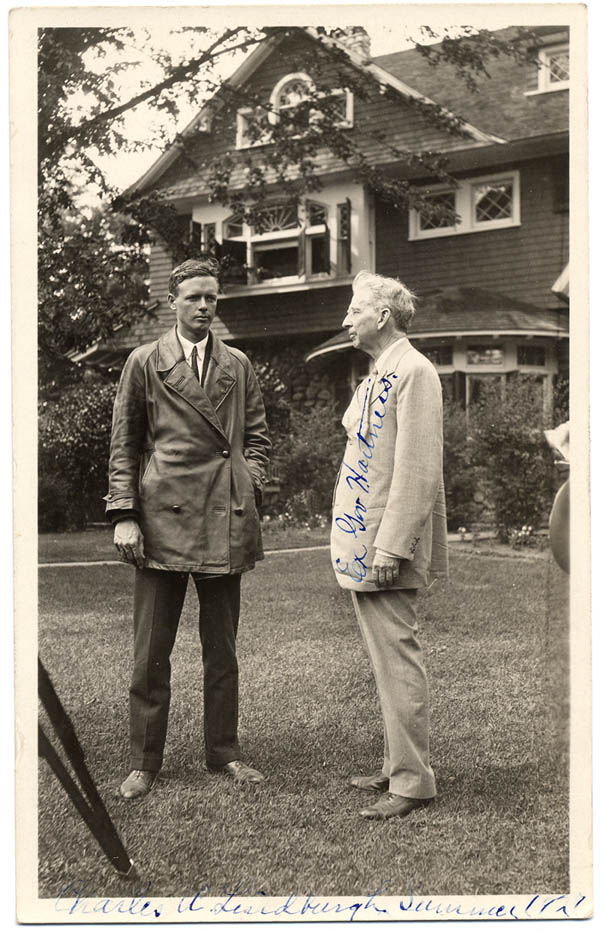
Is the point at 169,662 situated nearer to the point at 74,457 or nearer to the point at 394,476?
the point at 394,476

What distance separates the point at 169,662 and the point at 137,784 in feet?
1.68

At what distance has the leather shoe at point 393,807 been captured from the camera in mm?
3488

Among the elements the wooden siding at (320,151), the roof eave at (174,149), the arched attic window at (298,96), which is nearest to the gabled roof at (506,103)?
the wooden siding at (320,151)

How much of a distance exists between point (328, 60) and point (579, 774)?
809 cm

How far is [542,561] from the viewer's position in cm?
967

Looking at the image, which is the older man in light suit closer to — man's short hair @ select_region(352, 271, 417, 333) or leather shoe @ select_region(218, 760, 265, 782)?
man's short hair @ select_region(352, 271, 417, 333)

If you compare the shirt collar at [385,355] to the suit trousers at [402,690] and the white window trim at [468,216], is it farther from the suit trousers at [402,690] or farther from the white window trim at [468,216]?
the white window trim at [468,216]

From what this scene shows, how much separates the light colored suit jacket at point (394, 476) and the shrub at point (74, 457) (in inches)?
301

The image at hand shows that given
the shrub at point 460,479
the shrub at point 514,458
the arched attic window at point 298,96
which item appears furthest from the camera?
the shrub at point 460,479

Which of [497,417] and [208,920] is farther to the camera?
[497,417]

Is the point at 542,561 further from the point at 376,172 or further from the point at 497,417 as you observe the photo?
the point at 376,172

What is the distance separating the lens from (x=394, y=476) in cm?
349

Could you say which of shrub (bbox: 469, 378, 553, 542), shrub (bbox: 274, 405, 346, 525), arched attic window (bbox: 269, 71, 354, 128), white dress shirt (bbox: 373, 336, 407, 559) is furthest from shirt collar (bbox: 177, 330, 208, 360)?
shrub (bbox: 274, 405, 346, 525)

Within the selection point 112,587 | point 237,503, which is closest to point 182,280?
point 237,503
